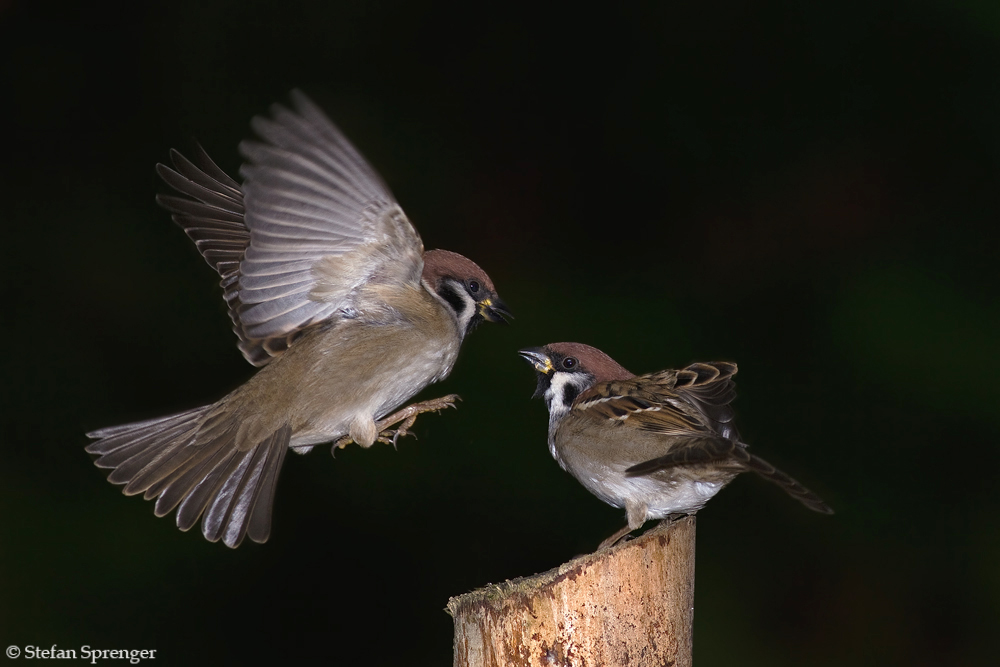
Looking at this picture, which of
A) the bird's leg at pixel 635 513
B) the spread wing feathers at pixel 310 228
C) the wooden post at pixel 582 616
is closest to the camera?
the wooden post at pixel 582 616

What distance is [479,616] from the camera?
2.29m

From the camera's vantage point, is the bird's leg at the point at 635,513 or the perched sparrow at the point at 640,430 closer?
the perched sparrow at the point at 640,430

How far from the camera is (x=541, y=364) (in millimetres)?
3398

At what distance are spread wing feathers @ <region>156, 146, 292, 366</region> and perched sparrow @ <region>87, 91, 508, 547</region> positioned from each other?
0.01 m

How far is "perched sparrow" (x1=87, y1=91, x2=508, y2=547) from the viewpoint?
9.55 feet

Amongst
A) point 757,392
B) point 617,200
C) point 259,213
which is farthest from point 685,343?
point 259,213

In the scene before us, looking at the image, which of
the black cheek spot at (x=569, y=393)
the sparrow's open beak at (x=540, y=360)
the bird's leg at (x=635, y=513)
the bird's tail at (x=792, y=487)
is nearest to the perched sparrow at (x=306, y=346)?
the sparrow's open beak at (x=540, y=360)

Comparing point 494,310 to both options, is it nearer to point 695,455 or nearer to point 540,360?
point 540,360

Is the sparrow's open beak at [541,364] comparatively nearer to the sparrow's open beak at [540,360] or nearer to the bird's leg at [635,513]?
the sparrow's open beak at [540,360]

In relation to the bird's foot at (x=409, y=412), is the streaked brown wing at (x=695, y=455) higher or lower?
lower

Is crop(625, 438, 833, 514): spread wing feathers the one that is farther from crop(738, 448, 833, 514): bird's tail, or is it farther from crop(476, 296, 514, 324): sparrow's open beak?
crop(476, 296, 514, 324): sparrow's open beak

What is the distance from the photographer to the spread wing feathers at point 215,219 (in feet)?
11.3

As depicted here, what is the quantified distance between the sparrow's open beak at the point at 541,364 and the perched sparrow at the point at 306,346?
0.28 meters

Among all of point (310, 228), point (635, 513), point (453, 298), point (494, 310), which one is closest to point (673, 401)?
point (635, 513)
